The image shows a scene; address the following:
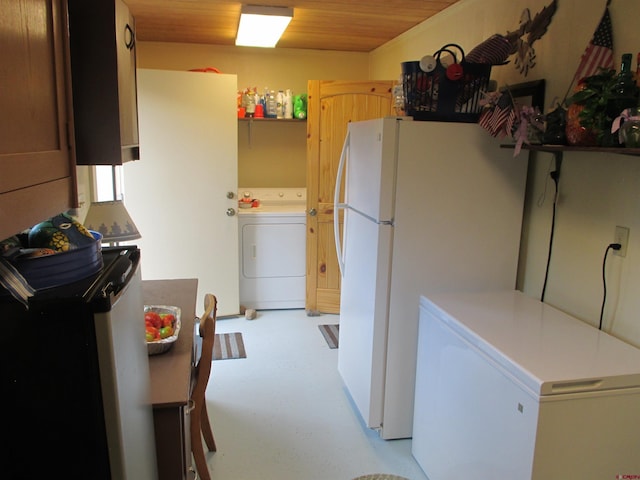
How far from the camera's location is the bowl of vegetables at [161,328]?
1.67 metres

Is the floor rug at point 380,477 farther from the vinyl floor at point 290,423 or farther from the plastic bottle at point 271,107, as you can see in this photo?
the plastic bottle at point 271,107

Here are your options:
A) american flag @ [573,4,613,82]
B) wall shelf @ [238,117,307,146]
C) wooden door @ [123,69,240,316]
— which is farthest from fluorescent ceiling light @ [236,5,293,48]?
american flag @ [573,4,613,82]

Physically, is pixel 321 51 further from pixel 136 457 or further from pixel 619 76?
pixel 136 457

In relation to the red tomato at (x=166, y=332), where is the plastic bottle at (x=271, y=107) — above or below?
above

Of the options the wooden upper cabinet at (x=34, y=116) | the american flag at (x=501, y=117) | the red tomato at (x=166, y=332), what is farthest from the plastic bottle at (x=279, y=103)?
the wooden upper cabinet at (x=34, y=116)

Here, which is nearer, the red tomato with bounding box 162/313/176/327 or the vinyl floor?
the red tomato with bounding box 162/313/176/327

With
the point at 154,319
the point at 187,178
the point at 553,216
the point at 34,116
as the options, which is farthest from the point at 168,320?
the point at 187,178

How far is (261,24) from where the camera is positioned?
3.35 meters

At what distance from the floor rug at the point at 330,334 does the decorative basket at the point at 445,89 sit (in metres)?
1.94

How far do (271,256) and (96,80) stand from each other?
3.06 m

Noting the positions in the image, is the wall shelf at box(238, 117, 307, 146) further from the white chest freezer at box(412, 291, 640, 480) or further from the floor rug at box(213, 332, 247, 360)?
the white chest freezer at box(412, 291, 640, 480)

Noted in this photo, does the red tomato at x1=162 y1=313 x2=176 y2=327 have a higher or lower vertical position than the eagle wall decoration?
lower

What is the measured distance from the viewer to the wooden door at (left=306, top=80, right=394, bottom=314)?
12.5ft

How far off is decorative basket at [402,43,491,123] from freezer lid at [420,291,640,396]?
2.70ft
